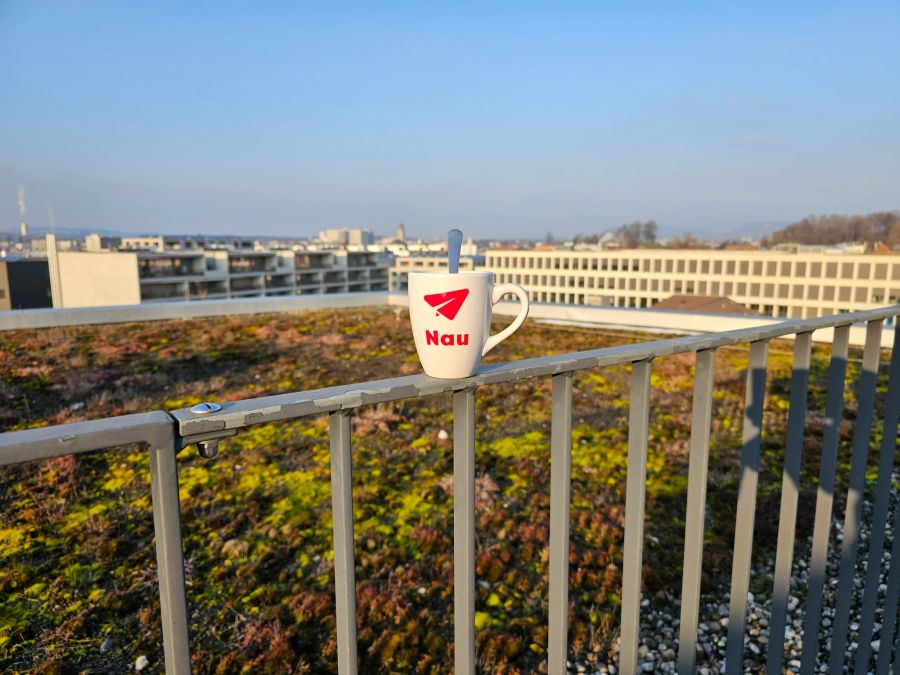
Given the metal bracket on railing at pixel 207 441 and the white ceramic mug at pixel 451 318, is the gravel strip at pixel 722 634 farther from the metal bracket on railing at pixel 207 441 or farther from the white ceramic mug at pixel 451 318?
the metal bracket on railing at pixel 207 441

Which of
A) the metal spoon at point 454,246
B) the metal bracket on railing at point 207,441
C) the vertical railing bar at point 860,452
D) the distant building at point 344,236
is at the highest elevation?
the distant building at point 344,236

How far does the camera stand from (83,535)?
127 inches

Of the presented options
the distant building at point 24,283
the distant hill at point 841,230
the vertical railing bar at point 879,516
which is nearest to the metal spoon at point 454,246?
the vertical railing bar at point 879,516

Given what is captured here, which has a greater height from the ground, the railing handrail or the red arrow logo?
the red arrow logo

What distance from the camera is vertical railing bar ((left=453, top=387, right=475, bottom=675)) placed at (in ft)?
3.07

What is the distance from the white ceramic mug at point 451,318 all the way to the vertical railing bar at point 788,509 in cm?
97

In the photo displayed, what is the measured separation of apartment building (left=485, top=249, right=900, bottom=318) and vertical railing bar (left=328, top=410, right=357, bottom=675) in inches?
1994

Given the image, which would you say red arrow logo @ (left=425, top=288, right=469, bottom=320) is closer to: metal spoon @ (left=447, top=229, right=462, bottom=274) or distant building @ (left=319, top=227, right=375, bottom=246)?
metal spoon @ (left=447, top=229, right=462, bottom=274)

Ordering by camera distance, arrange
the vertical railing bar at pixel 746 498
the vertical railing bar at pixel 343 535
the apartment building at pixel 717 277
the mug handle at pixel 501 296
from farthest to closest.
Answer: the apartment building at pixel 717 277 < the vertical railing bar at pixel 746 498 < the mug handle at pixel 501 296 < the vertical railing bar at pixel 343 535

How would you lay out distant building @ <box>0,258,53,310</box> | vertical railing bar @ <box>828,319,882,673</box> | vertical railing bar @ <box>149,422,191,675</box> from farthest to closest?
distant building @ <box>0,258,53,310</box>, vertical railing bar @ <box>828,319,882,673</box>, vertical railing bar @ <box>149,422,191,675</box>

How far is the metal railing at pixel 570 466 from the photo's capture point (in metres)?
0.66

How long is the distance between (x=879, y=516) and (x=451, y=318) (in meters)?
1.93

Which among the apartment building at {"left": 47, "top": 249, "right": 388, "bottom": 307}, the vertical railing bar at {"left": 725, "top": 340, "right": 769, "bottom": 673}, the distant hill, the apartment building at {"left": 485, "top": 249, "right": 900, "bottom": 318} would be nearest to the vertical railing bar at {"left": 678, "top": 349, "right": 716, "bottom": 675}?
the vertical railing bar at {"left": 725, "top": 340, "right": 769, "bottom": 673}

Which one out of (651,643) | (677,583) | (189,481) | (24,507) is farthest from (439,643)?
(24,507)
